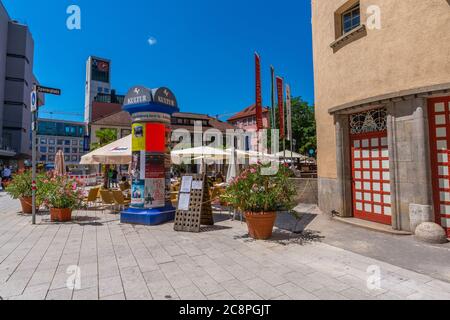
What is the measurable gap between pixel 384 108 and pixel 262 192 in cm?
396

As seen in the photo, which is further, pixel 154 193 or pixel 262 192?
pixel 154 193

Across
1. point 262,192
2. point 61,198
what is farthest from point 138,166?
point 262,192

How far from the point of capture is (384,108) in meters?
7.10

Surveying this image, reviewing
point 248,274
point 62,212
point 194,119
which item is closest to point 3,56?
point 194,119

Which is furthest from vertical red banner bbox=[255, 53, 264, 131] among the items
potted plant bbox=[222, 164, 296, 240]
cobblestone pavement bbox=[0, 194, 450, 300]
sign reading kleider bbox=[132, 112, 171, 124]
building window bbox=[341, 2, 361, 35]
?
cobblestone pavement bbox=[0, 194, 450, 300]

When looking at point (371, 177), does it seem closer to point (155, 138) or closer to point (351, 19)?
point (351, 19)

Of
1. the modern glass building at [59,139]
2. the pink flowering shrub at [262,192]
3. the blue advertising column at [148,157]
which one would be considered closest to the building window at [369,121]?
the pink flowering shrub at [262,192]

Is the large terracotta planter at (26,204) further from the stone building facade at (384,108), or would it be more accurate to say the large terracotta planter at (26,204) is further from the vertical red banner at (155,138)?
the stone building facade at (384,108)

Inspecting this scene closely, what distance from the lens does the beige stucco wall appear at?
5.89 meters

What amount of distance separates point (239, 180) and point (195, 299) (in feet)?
10.9

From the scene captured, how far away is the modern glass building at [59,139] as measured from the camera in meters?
99.2

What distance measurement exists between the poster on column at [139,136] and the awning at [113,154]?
8.74ft

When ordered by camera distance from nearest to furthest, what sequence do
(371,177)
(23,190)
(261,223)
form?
1. (261,223)
2. (371,177)
3. (23,190)

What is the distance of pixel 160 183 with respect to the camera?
808 cm
